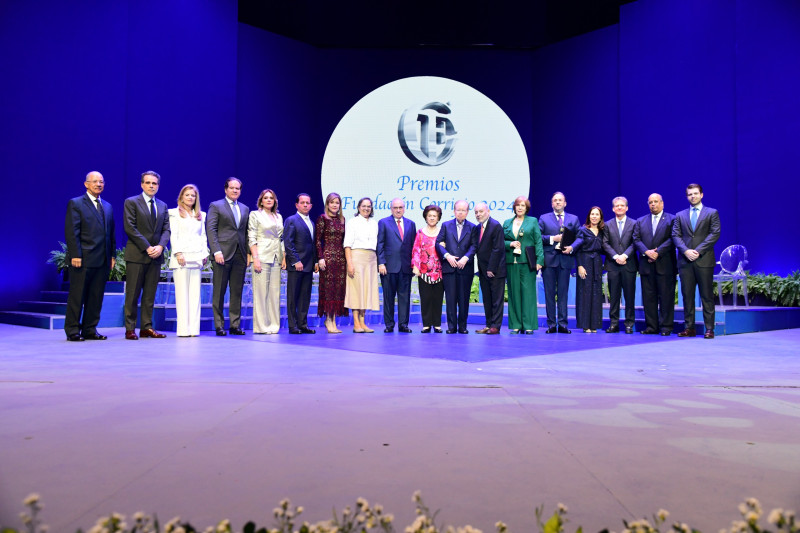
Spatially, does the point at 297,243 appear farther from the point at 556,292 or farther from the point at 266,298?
the point at 556,292

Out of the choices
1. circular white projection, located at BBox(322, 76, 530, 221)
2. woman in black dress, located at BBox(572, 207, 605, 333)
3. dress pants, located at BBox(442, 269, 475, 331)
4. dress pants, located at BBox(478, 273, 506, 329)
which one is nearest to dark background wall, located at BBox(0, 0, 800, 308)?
circular white projection, located at BBox(322, 76, 530, 221)

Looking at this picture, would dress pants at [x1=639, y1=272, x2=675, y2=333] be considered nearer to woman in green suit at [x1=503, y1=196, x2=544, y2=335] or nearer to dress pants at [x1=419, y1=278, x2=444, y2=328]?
woman in green suit at [x1=503, y1=196, x2=544, y2=335]

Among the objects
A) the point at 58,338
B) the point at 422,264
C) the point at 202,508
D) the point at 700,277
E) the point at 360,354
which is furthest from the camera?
the point at 422,264

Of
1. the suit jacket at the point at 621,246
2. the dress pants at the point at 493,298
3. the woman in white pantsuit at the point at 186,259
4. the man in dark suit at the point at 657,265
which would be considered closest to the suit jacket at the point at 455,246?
the dress pants at the point at 493,298

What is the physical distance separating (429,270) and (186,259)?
2.08m

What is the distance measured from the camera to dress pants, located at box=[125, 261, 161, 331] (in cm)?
519

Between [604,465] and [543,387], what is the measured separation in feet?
3.86

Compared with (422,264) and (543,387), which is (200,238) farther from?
(543,387)

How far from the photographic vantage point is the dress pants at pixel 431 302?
597cm

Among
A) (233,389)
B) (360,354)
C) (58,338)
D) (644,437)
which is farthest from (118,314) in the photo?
(644,437)

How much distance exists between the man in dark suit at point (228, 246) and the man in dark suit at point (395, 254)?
4.02 feet

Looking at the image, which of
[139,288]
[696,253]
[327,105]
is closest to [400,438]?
[139,288]

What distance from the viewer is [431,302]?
236 inches

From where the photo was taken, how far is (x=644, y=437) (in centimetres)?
178
